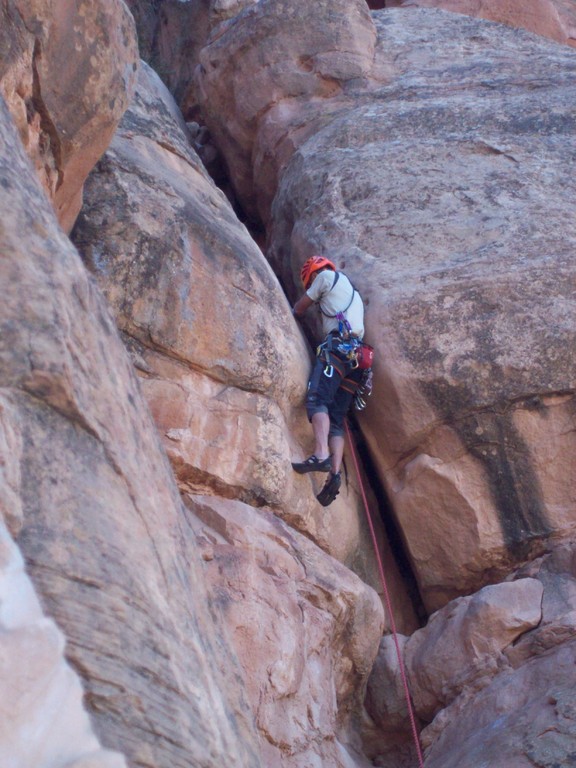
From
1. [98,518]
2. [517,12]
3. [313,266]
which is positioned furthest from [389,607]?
[517,12]

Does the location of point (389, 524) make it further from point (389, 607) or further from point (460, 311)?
point (460, 311)

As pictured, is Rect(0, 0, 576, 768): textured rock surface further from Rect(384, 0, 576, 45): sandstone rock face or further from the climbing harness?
Rect(384, 0, 576, 45): sandstone rock face

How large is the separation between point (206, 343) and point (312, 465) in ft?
3.68

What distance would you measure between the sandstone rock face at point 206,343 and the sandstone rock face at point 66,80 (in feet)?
1.71

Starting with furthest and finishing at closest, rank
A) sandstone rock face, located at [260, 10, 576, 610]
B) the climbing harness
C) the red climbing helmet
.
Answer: the red climbing helmet → the climbing harness → sandstone rock face, located at [260, 10, 576, 610]

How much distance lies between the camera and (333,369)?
700 cm

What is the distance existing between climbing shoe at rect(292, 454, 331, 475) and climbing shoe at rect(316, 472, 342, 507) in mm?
119

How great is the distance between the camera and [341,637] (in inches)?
244

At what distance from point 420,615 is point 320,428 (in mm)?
1869

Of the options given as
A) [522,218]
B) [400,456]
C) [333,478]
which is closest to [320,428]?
[333,478]

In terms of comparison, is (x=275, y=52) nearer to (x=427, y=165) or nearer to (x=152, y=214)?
(x=427, y=165)

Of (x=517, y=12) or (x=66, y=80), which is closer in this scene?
(x=66, y=80)

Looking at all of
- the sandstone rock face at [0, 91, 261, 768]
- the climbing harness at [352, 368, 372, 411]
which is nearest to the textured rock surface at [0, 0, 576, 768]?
the sandstone rock face at [0, 91, 261, 768]

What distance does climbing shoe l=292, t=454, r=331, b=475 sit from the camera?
21.3 feet
